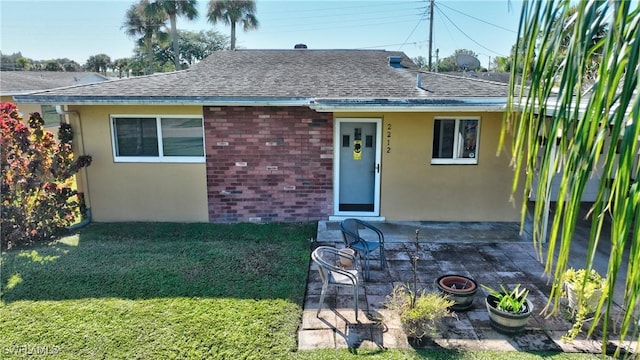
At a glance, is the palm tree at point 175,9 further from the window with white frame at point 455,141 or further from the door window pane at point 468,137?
the door window pane at point 468,137

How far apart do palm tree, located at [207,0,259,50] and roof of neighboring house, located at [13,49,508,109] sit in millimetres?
18602

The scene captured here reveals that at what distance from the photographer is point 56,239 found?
7469 millimetres

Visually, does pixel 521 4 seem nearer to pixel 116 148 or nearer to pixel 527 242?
pixel 527 242

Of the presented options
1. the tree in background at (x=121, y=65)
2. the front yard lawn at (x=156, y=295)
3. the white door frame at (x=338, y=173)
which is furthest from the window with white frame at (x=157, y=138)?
the tree in background at (x=121, y=65)

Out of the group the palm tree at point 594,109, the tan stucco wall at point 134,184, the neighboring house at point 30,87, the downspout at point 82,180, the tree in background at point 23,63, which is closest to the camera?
the palm tree at point 594,109

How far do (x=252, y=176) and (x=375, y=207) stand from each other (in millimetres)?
2820

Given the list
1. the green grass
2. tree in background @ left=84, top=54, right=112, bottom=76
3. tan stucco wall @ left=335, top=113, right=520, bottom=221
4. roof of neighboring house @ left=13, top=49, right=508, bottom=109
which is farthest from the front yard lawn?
tree in background @ left=84, top=54, right=112, bottom=76

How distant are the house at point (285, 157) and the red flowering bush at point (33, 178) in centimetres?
58

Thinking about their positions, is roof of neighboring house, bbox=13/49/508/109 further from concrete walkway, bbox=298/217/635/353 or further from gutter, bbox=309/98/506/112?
concrete walkway, bbox=298/217/635/353

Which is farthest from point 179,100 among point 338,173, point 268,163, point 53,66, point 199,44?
point 53,66

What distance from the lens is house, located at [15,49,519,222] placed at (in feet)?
26.6

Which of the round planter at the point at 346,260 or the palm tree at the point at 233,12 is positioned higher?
the palm tree at the point at 233,12

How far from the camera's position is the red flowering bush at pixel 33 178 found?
6953mm

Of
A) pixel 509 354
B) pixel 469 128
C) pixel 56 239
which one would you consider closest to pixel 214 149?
pixel 56 239
